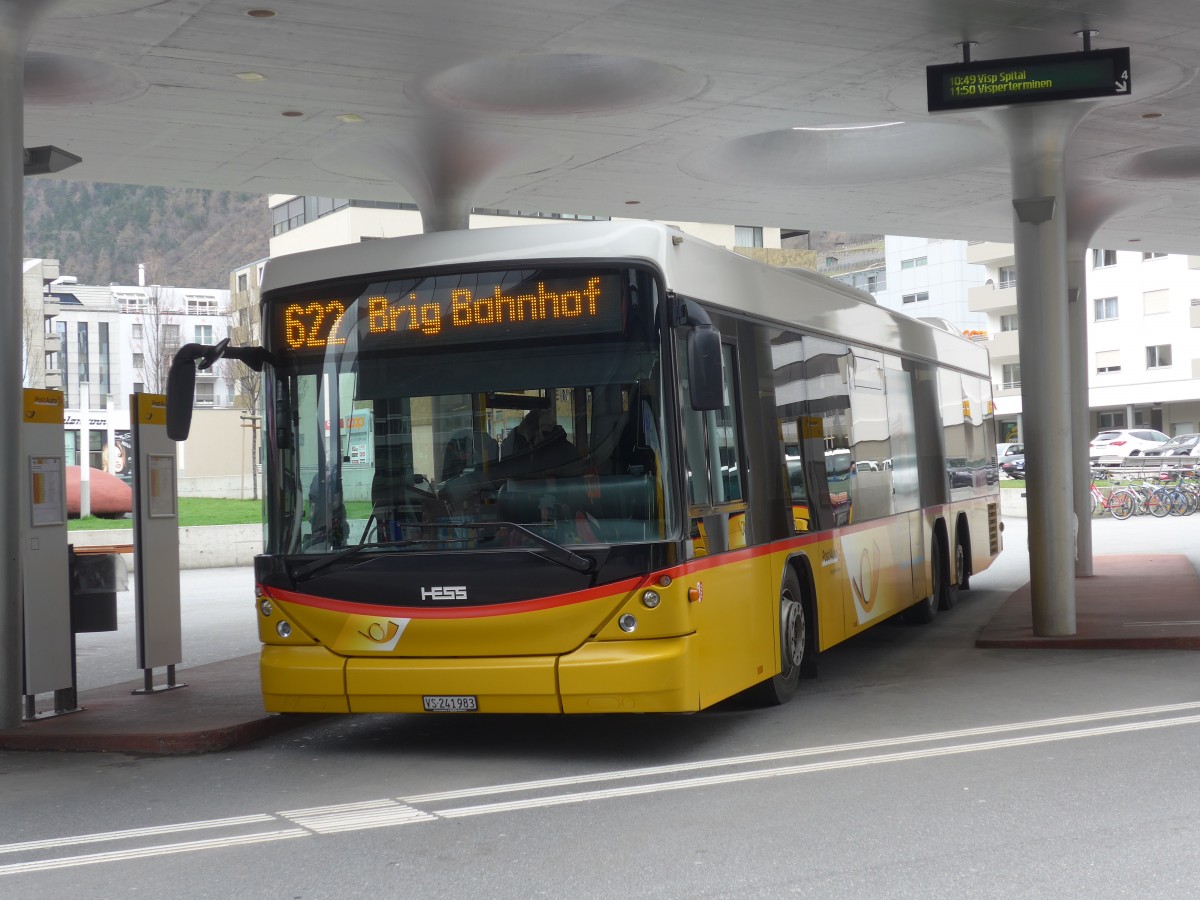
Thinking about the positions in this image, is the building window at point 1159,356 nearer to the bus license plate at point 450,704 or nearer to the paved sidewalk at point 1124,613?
the paved sidewalk at point 1124,613

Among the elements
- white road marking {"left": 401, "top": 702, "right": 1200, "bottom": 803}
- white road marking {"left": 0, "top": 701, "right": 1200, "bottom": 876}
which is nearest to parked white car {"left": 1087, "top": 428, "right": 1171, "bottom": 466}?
white road marking {"left": 401, "top": 702, "right": 1200, "bottom": 803}

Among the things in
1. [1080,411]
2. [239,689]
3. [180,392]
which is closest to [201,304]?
[1080,411]

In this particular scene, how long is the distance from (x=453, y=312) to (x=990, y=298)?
7452 centimetres

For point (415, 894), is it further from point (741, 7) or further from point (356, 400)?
point (741, 7)

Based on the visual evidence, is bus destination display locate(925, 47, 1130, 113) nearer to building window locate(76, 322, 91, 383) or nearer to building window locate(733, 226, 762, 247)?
building window locate(733, 226, 762, 247)

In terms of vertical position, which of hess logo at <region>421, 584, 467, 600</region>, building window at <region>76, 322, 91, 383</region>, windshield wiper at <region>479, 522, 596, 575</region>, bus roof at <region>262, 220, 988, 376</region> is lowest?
hess logo at <region>421, 584, 467, 600</region>

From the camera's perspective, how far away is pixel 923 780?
770 centimetres

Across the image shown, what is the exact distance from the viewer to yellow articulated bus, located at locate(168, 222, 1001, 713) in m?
8.12

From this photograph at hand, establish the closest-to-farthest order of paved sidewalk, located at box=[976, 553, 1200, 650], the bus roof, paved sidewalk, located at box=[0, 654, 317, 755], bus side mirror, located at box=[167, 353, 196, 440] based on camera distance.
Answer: the bus roof
bus side mirror, located at box=[167, 353, 196, 440]
paved sidewalk, located at box=[0, 654, 317, 755]
paved sidewalk, located at box=[976, 553, 1200, 650]

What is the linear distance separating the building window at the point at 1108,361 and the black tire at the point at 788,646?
67.9 meters

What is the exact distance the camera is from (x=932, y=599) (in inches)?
623

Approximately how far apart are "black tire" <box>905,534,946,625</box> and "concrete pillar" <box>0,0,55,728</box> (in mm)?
9118

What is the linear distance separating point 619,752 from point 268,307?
3445mm

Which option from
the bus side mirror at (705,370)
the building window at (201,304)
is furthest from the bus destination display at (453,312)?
the building window at (201,304)
